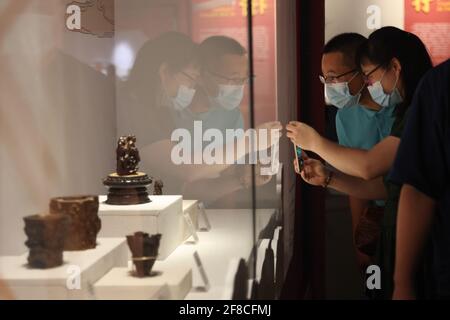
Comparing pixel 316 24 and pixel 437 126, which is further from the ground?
pixel 316 24

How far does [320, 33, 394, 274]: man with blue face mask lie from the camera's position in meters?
2.37

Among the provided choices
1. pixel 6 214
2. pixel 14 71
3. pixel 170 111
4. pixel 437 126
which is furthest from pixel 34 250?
pixel 437 126

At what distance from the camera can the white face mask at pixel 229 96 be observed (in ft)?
4.82

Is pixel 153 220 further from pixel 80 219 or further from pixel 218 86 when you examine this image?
pixel 218 86

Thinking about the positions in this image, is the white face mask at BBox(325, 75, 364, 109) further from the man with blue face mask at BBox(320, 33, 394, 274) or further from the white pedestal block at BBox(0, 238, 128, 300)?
the white pedestal block at BBox(0, 238, 128, 300)

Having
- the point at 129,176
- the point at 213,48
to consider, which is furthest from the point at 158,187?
the point at 213,48

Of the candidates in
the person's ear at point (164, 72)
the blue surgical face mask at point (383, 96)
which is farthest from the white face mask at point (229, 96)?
the blue surgical face mask at point (383, 96)

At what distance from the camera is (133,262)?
51.6 inches

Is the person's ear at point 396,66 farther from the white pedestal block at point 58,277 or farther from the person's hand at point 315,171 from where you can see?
the white pedestal block at point 58,277

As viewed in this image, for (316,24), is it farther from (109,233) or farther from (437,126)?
(109,233)

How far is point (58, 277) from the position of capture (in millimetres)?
1184

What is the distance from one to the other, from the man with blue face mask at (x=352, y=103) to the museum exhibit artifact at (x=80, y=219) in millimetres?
1291

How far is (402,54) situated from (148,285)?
57.2 inches

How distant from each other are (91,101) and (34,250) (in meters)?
0.38
